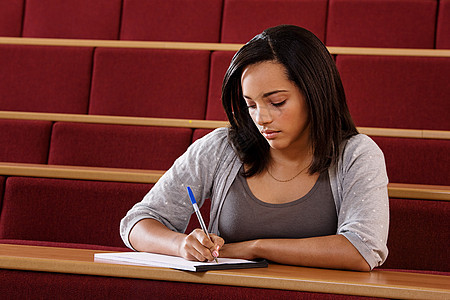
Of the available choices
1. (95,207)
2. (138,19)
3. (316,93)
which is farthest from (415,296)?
(138,19)

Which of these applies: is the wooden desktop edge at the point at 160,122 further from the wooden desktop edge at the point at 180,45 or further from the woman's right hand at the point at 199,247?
the woman's right hand at the point at 199,247

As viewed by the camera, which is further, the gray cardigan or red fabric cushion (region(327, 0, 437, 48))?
red fabric cushion (region(327, 0, 437, 48))

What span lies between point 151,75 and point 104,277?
22.7 inches

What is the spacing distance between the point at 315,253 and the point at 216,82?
1.68ft

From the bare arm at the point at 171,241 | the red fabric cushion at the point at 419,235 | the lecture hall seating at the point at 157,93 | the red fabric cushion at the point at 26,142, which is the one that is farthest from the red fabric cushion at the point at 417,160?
the red fabric cushion at the point at 26,142

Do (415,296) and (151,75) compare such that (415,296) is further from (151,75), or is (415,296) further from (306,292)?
(151,75)

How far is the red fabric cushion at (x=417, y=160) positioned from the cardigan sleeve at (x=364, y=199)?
242mm

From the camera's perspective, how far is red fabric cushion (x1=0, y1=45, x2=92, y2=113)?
0.97m

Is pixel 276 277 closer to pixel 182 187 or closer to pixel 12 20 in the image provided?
pixel 182 187

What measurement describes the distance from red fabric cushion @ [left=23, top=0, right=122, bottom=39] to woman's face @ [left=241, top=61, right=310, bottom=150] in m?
0.62

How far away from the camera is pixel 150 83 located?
0.95 metres

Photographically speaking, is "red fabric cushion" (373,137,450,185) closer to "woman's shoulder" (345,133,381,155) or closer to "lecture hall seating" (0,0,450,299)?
"lecture hall seating" (0,0,450,299)

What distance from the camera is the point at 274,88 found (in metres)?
0.52

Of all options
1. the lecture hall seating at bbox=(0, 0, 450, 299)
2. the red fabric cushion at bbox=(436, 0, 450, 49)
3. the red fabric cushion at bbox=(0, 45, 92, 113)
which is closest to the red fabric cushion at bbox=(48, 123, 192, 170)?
the lecture hall seating at bbox=(0, 0, 450, 299)
